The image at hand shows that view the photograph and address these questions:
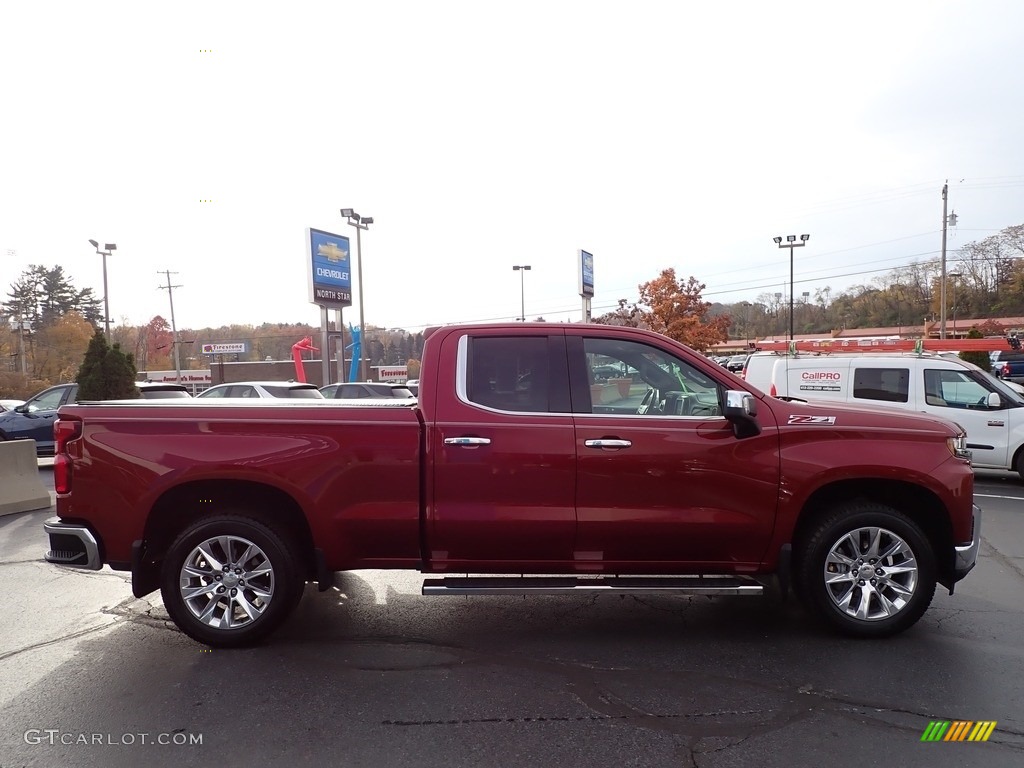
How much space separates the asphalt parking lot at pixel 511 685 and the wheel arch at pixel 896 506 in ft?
1.85

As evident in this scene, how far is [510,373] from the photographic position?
4.56 meters

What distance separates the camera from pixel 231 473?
4367 mm

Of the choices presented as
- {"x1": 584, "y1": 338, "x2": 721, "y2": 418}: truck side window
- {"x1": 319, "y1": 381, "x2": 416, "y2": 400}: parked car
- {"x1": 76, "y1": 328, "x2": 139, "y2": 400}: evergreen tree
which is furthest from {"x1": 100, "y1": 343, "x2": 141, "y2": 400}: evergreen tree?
{"x1": 584, "y1": 338, "x2": 721, "y2": 418}: truck side window

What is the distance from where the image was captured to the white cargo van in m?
10.1

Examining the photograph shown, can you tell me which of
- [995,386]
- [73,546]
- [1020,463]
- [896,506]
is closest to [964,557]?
[896,506]

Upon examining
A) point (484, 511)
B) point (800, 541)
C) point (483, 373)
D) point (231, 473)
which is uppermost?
point (483, 373)

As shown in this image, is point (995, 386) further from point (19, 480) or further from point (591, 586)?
point (19, 480)

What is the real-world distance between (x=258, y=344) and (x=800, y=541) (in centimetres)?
9784

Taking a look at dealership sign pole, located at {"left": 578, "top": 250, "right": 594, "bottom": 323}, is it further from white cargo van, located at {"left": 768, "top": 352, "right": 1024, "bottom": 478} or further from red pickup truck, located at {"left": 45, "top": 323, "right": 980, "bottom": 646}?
red pickup truck, located at {"left": 45, "top": 323, "right": 980, "bottom": 646}

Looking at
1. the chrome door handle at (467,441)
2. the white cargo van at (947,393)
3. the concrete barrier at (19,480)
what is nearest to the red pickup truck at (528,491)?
the chrome door handle at (467,441)

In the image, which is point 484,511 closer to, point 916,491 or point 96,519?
point 96,519

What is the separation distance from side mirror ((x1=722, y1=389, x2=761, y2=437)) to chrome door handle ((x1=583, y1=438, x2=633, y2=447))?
2.05ft

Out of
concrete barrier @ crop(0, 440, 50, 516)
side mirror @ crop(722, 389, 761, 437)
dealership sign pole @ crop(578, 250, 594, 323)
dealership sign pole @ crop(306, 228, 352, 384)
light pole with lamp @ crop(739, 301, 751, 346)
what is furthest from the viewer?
light pole with lamp @ crop(739, 301, 751, 346)

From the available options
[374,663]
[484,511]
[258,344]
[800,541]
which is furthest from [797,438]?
[258,344]
